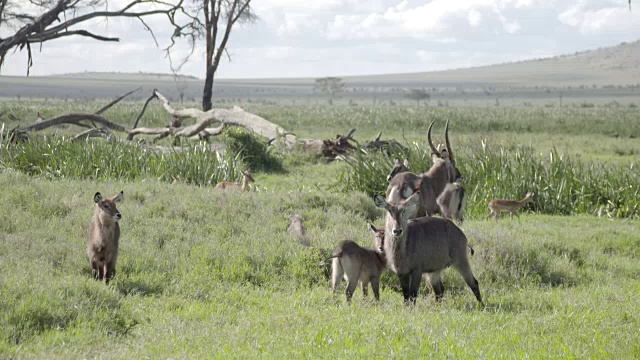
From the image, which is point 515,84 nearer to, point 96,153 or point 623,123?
point 623,123

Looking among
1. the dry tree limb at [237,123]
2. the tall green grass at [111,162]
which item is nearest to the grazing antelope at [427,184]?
the tall green grass at [111,162]

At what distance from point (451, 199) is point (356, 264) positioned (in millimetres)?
2996

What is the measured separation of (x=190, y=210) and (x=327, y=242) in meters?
2.34

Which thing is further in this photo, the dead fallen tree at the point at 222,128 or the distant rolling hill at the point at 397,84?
the distant rolling hill at the point at 397,84

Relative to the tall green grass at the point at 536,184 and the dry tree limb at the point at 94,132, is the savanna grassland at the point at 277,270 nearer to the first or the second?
the tall green grass at the point at 536,184

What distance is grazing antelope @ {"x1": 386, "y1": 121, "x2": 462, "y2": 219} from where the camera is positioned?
8320 millimetres

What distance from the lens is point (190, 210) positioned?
425 inches

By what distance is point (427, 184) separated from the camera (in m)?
9.27

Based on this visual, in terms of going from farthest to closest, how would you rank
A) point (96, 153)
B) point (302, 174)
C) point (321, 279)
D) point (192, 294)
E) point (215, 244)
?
1. point (302, 174)
2. point (96, 153)
3. point (215, 244)
4. point (321, 279)
5. point (192, 294)

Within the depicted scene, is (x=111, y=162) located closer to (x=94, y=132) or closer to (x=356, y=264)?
(x=94, y=132)

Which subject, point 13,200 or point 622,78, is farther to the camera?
point 622,78

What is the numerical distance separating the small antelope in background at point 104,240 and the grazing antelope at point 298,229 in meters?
2.56

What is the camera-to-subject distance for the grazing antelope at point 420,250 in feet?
24.0

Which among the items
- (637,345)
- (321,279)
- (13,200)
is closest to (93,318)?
(321,279)
